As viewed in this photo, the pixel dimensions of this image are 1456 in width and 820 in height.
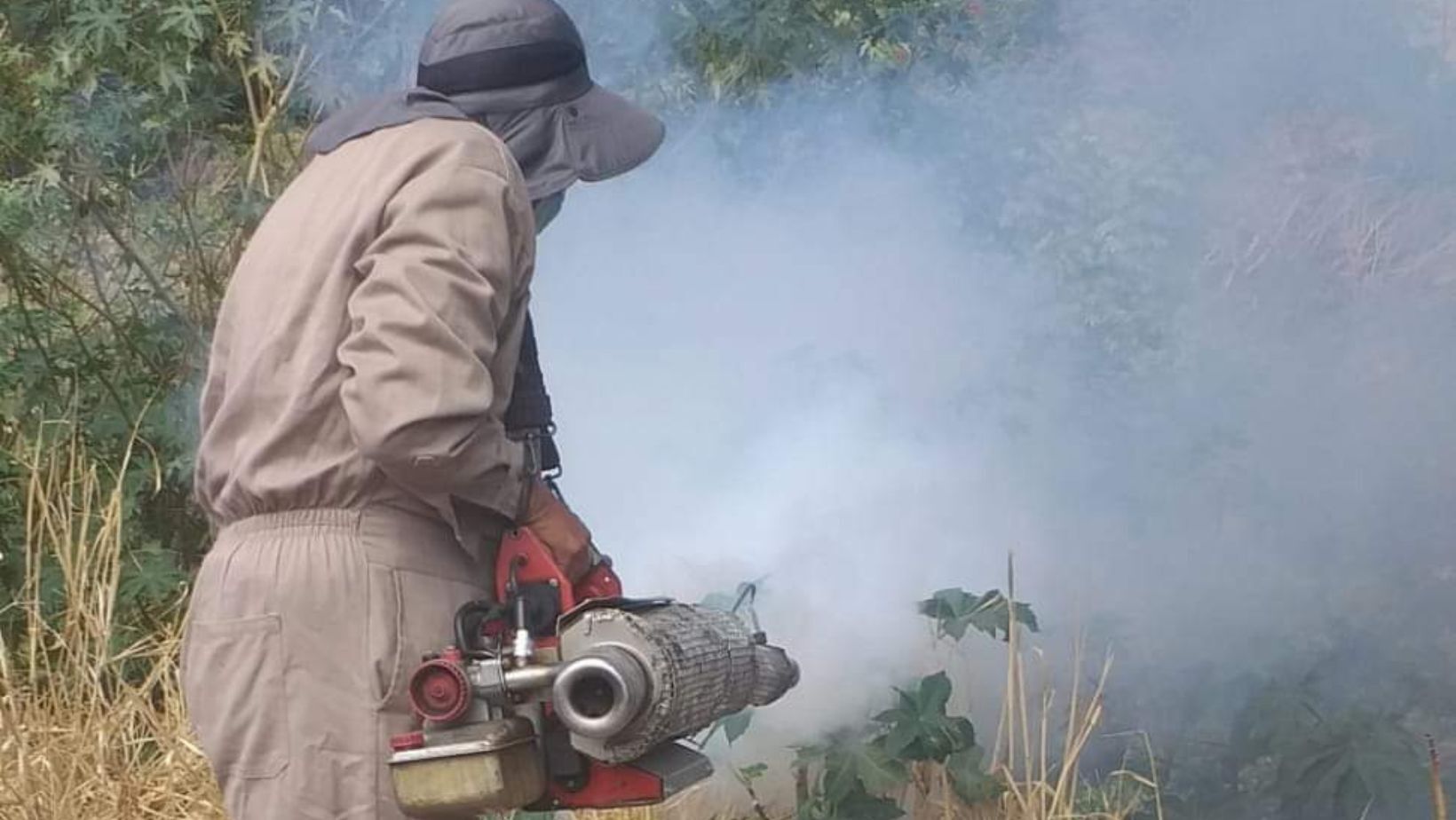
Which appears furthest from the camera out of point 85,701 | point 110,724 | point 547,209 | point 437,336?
point 85,701

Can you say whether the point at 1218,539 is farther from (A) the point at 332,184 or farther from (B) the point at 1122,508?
(A) the point at 332,184

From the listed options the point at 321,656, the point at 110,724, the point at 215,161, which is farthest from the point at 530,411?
the point at 215,161

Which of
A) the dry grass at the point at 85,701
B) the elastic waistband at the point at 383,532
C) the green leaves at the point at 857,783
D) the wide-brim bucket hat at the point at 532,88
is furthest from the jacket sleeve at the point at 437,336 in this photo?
the dry grass at the point at 85,701

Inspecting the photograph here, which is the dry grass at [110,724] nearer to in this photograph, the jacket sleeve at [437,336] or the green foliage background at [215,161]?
the green foliage background at [215,161]

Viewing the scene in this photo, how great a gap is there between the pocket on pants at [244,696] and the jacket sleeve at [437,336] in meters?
0.30

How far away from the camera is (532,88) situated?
2.81 metres

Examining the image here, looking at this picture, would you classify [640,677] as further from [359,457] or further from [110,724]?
[110,724]

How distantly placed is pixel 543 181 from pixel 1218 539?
7.89ft

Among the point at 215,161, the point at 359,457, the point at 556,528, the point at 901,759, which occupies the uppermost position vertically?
the point at 359,457

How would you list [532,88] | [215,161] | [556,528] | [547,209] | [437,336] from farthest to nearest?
[215,161]
[547,209]
[532,88]
[556,528]
[437,336]

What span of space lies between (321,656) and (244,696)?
0.40 ft

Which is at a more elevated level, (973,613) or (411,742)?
(411,742)

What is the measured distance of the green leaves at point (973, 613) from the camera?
3633 millimetres

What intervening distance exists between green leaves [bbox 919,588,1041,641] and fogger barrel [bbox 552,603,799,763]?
3.38 ft
